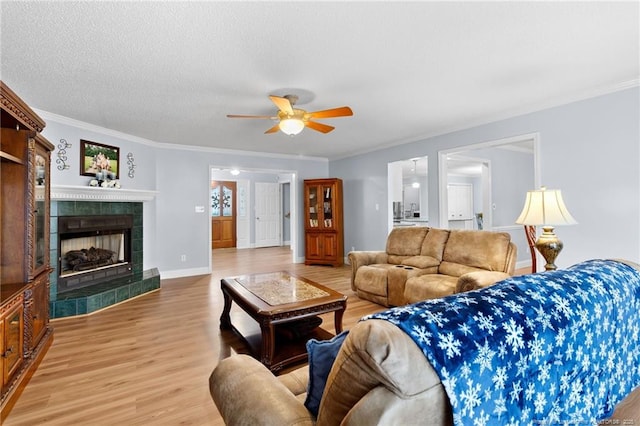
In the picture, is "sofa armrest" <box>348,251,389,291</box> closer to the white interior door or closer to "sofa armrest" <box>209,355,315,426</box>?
"sofa armrest" <box>209,355,315,426</box>

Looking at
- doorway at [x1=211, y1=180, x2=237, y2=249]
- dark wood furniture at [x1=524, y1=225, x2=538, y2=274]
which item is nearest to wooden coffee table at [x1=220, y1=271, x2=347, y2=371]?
dark wood furniture at [x1=524, y1=225, x2=538, y2=274]

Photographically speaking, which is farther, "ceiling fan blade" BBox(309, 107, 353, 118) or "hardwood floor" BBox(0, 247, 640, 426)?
"ceiling fan blade" BBox(309, 107, 353, 118)

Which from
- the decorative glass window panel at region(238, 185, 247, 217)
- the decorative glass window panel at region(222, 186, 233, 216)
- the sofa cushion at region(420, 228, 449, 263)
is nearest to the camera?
the sofa cushion at region(420, 228, 449, 263)

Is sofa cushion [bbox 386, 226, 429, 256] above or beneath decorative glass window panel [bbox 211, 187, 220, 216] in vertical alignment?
beneath

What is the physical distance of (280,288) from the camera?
110 inches

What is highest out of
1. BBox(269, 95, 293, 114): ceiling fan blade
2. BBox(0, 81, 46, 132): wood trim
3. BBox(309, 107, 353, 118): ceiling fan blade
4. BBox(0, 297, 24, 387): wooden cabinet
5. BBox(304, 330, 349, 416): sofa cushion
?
BBox(269, 95, 293, 114): ceiling fan blade

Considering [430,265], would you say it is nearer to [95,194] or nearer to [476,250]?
[476,250]

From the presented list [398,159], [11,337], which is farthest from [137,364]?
[398,159]

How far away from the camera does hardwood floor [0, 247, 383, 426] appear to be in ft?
6.00

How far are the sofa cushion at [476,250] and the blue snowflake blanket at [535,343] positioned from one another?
1761 millimetres

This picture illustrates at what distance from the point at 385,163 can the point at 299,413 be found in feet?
17.5

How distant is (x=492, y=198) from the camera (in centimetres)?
594

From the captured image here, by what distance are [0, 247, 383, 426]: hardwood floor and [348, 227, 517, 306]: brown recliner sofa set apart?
32 centimetres

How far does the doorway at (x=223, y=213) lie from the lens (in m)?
9.07
